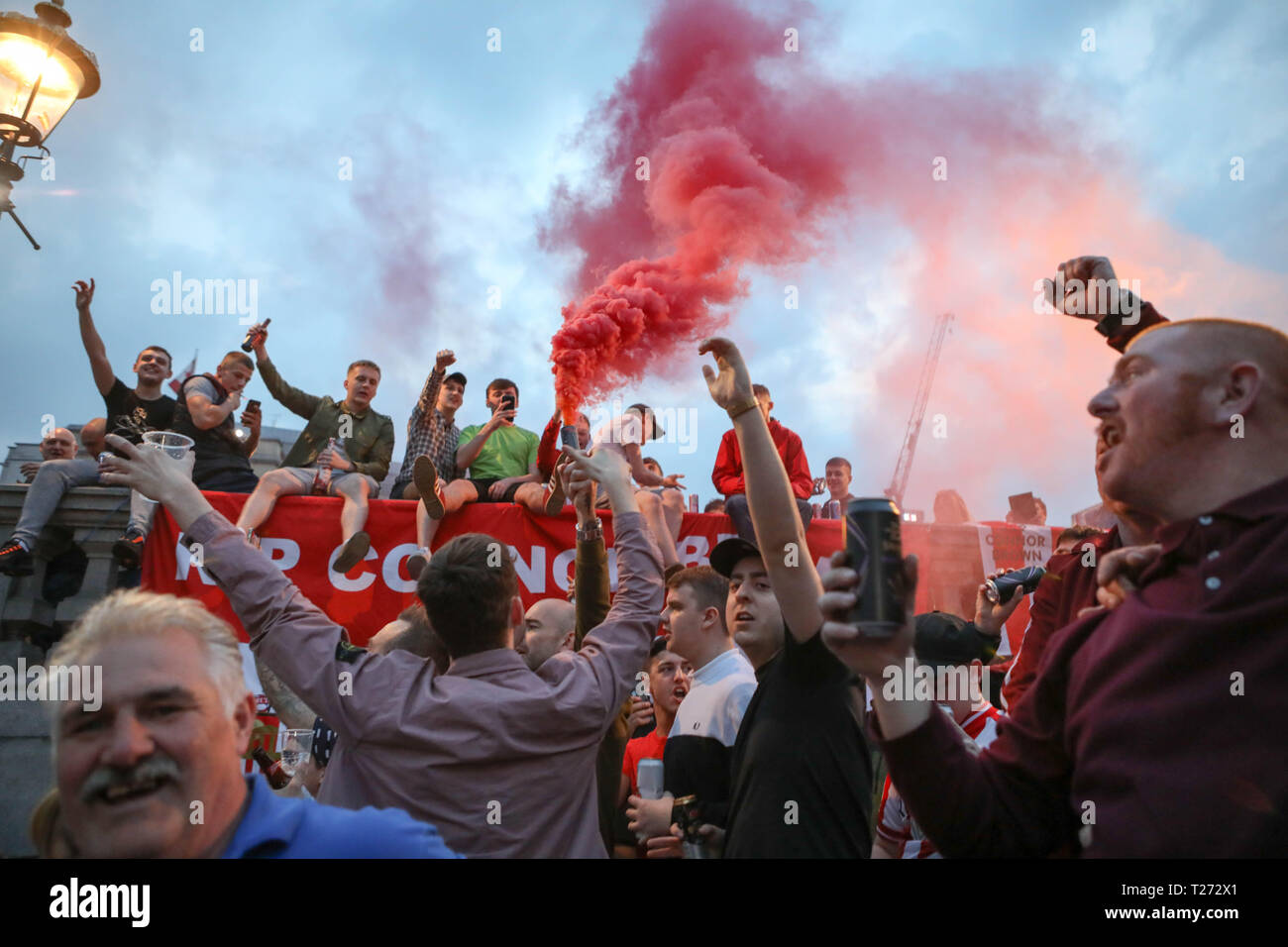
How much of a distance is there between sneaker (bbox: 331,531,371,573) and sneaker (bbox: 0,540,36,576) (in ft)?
7.40

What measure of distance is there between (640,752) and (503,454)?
482cm

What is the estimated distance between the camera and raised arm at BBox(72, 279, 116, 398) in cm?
774

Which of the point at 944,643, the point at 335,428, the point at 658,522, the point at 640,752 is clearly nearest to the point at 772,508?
the point at 944,643

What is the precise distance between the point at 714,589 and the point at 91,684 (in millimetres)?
2970

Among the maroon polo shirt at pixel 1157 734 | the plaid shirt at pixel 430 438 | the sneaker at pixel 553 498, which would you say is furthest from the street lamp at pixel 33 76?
the maroon polo shirt at pixel 1157 734

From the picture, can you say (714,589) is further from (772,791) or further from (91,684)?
(91,684)

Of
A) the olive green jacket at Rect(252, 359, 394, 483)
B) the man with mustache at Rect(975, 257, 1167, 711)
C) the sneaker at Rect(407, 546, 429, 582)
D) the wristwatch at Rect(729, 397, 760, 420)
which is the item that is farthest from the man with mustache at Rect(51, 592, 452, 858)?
the olive green jacket at Rect(252, 359, 394, 483)

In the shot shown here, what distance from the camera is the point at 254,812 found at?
6.24ft

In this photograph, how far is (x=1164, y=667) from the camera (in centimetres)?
160

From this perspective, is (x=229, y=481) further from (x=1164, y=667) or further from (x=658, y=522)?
(x=1164, y=667)

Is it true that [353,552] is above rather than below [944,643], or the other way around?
above

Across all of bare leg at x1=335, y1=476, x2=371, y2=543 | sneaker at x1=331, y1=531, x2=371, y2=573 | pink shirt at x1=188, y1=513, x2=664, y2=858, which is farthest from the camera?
bare leg at x1=335, y1=476, x2=371, y2=543

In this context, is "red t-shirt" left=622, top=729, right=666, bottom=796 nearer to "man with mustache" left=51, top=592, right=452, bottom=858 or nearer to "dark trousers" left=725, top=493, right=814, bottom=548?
"man with mustache" left=51, top=592, right=452, bottom=858
